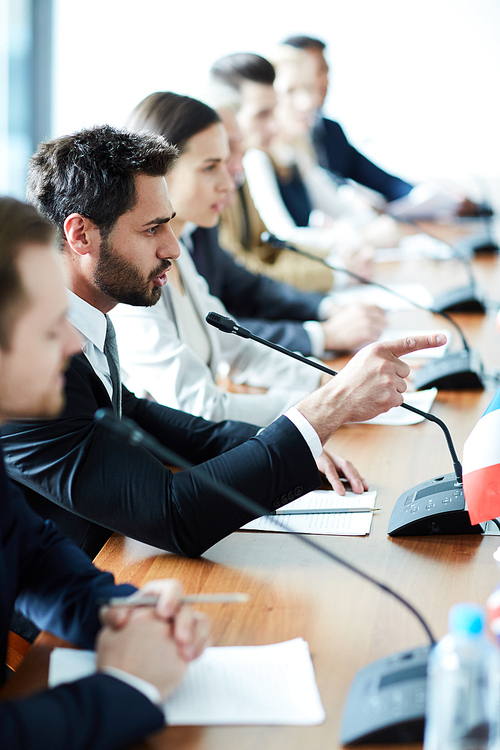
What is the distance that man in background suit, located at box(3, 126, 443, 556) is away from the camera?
113 cm

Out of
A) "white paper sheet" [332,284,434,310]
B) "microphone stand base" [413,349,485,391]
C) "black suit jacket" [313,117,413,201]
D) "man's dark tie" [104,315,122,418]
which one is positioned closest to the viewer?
"man's dark tie" [104,315,122,418]

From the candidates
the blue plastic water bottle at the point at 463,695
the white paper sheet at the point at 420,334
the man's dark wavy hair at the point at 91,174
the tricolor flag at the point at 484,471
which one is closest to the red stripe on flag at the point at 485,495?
the tricolor flag at the point at 484,471

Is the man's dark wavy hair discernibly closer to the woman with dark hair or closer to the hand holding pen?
the woman with dark hair

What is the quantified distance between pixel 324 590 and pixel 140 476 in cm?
31

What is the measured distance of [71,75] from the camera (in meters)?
4.75

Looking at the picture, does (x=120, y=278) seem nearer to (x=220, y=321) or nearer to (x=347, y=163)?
(x=220, y=321)

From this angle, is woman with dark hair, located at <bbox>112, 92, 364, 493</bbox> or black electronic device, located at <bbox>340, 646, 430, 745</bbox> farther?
woman with dark hair, located at <bbox>112, 92, 364, 493</bbox>

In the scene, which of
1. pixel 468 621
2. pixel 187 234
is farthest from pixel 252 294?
pixel 468 621

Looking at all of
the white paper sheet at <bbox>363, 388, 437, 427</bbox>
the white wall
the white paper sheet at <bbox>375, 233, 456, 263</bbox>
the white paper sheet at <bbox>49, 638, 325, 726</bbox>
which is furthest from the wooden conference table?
the white wall

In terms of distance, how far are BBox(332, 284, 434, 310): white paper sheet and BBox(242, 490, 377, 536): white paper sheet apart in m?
1.29

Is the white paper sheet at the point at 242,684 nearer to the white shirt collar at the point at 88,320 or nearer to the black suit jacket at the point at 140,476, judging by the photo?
the black suit jacket at the point at 140,476

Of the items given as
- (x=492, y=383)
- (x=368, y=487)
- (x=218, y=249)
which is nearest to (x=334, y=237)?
(x=218, y=249)

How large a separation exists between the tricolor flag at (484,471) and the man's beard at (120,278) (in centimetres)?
63

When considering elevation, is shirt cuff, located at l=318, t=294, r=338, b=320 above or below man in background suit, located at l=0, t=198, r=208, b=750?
below
